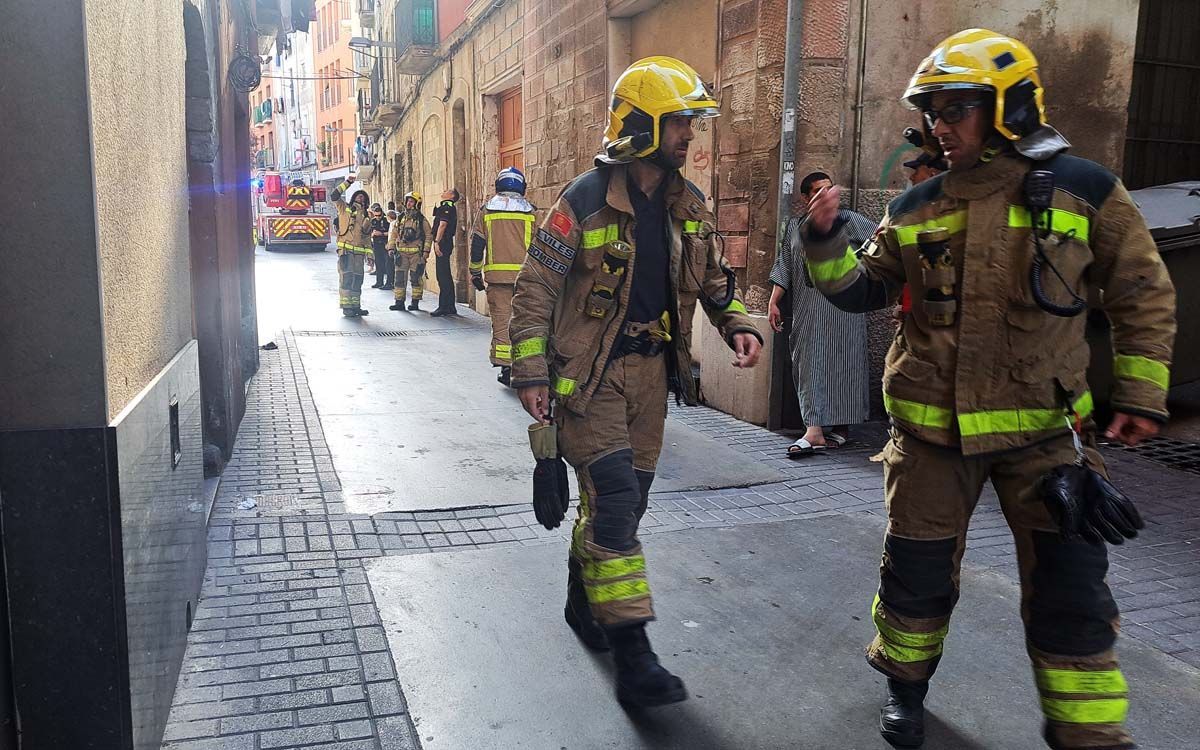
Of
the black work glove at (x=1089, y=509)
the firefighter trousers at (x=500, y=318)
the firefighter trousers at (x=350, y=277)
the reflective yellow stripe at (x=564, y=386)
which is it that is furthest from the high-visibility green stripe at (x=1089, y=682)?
the firefighter trousers at (x=350, y=277)

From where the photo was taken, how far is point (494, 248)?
873 cm

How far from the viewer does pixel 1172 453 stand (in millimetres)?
6566

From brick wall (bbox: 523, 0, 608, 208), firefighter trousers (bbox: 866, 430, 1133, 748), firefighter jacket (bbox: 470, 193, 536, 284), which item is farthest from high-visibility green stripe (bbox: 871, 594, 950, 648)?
brick wall (bbox: 523, 0, 608, 208)

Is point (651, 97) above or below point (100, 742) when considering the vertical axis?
above

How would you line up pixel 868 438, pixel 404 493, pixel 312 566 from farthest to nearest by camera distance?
pixel 868 438
pixel 404 493
pixel 312 566

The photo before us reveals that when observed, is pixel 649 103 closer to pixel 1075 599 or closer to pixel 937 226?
pixel 937 226

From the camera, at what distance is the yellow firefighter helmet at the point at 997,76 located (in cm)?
262

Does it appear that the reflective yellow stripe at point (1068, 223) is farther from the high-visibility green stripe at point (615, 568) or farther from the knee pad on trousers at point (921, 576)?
the high-visibility green stripe at point (615, 568)

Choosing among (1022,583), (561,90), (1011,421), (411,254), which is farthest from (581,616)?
(411,254)

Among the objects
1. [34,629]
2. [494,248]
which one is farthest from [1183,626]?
[494,248]

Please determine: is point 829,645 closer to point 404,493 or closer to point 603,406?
point 603,406

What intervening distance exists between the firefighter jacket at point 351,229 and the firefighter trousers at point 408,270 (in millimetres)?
1155

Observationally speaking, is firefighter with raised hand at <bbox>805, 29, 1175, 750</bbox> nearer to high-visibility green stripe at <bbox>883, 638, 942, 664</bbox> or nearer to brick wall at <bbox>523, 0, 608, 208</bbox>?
high-visibility green stripe at <bbox>883, 638, 942, 664</bbox>

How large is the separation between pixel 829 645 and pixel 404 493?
108 inches
